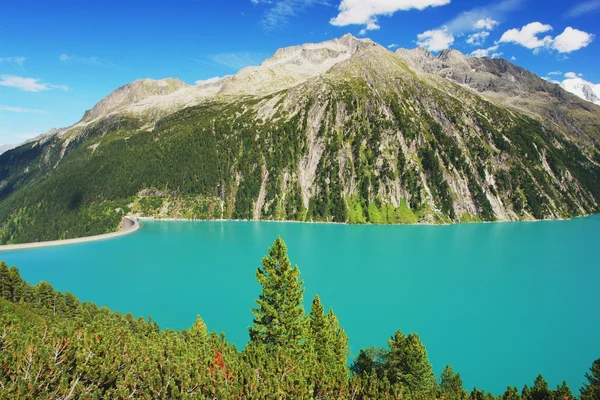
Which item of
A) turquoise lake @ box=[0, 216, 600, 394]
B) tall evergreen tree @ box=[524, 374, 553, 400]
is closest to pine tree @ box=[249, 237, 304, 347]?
tall evergreen tree @ box=[524, 374, 553, 400]

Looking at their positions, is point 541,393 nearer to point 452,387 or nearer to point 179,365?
point 452,387

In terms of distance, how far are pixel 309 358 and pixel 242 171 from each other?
558ft

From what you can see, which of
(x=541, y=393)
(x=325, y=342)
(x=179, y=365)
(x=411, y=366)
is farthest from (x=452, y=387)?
(x=179, y=365)

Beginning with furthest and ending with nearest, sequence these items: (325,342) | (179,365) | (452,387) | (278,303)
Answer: (325,342), (452,387), (278,303), (179,365)

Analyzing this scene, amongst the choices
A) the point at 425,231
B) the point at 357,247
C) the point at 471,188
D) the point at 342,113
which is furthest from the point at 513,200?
the point at 357,247

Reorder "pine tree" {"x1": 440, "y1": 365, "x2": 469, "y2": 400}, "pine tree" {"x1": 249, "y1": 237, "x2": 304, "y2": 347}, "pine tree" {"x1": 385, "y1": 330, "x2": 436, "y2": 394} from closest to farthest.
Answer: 1. "pine tree" {"x1": 440, "y1": 365, "x2": 469, "y2": 400}
2. "pine tree" {"x1": 249, "y1": 237, "x2": 304, "y2": 347}
3. "pine tree" {"x1": 385, "y1": 330, "x2": 436, "y2": 394}

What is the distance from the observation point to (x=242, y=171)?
7480 inches

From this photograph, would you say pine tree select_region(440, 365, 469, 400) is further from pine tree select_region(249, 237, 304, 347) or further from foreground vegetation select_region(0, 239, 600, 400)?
pine tree select_region(249, 237, 304, 347)

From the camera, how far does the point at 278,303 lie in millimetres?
28188

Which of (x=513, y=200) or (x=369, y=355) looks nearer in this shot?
(x=369, y=355)

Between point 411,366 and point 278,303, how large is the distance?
1146 cm

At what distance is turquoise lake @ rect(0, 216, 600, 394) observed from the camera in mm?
46000

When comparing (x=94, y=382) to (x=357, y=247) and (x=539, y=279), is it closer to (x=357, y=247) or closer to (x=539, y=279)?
(x=539, y=279)

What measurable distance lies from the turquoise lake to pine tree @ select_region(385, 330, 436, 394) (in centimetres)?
1266
